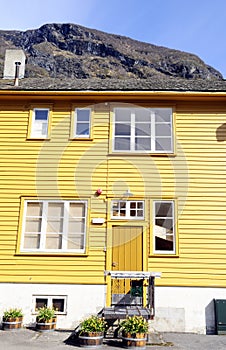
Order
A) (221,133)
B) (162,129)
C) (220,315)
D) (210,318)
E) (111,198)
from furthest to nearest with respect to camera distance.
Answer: (162,129) → (221,133) → (111,198) → (210,318) → (220,315)

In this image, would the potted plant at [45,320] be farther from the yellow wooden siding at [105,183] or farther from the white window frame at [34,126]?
the white window frame at [34,126]

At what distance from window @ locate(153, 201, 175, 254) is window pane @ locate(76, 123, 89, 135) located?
327cm

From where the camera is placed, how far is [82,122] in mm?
11719

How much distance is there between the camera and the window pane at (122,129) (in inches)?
459

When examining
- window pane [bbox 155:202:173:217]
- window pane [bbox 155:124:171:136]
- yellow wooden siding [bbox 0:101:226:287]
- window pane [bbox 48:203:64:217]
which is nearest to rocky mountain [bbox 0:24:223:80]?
yellow wooden siding [bbox 0:101:226:287]

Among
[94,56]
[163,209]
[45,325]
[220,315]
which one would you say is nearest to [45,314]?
[45,325]

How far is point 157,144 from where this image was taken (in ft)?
37.7

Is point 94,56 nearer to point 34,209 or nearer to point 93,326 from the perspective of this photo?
point 34,209

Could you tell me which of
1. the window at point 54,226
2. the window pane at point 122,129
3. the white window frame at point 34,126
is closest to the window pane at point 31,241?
the window at point 54,226

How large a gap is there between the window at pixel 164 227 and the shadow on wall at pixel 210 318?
180cm

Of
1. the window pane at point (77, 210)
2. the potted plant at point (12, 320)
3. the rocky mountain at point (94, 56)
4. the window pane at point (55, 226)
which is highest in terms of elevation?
the rocky mountain at point (94, 56)

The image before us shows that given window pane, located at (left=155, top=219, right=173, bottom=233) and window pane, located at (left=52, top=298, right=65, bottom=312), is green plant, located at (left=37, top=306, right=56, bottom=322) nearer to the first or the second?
window pane, located at (left=52, top=298, right=65, bottom=312)

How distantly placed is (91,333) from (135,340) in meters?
1.03

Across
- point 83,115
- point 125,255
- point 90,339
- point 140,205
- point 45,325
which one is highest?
point 83,115
